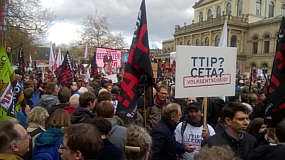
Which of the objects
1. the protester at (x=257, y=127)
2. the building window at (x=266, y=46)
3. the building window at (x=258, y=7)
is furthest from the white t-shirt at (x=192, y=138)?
the building window at (x=258, y=7)

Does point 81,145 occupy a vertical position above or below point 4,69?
below

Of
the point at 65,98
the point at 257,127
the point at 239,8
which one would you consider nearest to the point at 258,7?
the point at 239,8

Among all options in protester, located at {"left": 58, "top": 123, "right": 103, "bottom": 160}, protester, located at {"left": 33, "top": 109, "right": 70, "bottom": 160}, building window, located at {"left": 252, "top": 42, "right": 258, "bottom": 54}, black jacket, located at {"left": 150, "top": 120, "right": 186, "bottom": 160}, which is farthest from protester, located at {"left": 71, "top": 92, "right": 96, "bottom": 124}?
building window, located at {"left": 252, "top": 42, "right": 258, "bottom": 54}

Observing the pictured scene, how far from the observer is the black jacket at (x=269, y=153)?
Result: 2.08 meters

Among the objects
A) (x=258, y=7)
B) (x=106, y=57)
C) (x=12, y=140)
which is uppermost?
(x=258, y=7)

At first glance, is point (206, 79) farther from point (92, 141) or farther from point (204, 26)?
point (204, 26)

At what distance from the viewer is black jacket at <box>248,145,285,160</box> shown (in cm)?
208

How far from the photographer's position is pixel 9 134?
82.8 inches

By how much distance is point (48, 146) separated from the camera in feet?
7.93

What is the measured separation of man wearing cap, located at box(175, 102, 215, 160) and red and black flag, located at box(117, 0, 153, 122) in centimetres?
73

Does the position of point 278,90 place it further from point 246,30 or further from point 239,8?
point 239,8

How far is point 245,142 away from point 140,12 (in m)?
2.41

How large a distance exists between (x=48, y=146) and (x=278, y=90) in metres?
2.57

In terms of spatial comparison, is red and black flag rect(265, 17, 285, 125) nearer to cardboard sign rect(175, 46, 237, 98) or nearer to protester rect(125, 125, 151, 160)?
cardboard sign rect(175, 46, 237, 98)
